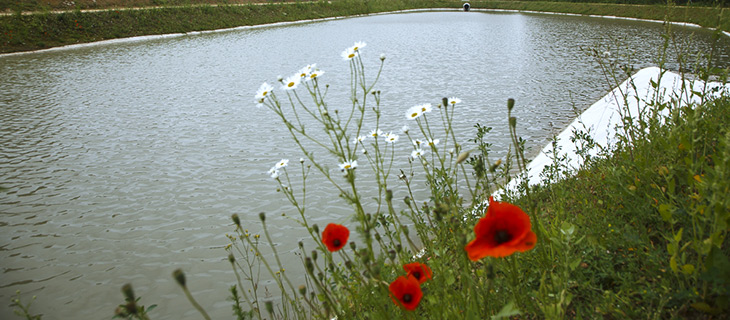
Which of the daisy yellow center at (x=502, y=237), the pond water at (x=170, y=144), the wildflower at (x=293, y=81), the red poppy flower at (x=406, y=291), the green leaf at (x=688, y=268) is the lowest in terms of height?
the pond water at (x=170, y=144)

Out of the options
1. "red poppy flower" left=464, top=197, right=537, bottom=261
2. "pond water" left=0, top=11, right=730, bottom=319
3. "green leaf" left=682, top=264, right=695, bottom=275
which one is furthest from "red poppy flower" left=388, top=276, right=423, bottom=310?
"pond water" left=0, top=11, right=730, bottom=319

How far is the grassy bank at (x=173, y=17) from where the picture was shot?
53.9 feet

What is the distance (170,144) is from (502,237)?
589 centimetres

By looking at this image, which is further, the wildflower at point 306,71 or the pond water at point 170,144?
the pond water at point 170,144

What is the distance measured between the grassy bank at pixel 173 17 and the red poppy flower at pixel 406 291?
12437 millimetres

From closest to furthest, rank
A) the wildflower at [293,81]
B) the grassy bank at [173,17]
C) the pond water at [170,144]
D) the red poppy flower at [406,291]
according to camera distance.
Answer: the red poppy flower at [406,291]
the wildflower at [293,81]
the pond water at [170,144]
the grassy bank at [173,17]

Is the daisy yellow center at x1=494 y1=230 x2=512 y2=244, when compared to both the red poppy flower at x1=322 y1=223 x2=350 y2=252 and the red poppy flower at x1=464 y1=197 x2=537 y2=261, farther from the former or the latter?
the red poppy flower at x1=322 y1=223 x2=350 y2=252

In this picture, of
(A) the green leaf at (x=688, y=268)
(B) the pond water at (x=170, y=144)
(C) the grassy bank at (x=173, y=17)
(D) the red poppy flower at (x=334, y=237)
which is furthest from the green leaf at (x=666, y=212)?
(C) the grassy bank at (x=173, y=17)

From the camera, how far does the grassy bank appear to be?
16.4 m

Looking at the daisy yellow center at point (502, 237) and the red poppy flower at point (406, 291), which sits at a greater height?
the daisy yellow center at point (502, 237)

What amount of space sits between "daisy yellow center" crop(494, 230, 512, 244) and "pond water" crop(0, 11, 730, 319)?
2118mm

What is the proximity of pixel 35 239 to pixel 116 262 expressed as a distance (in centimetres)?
95

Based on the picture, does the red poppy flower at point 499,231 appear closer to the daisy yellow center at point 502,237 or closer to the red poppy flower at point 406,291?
the daisy yellow center at point 502,237

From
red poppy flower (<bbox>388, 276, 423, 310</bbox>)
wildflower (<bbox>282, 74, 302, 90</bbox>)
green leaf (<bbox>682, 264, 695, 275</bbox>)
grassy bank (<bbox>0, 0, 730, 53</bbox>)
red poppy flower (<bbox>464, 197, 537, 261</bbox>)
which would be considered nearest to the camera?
red poppy flower (<bbox>464, 197, 537, 261</bbox>)
